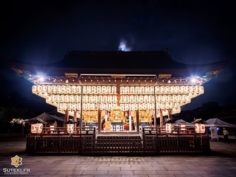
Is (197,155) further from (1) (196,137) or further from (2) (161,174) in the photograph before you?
(2) (161,174)

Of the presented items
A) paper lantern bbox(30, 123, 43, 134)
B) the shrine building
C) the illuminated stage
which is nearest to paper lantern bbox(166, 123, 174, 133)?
the illuminated stage

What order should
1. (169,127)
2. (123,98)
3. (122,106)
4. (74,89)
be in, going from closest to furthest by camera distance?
1. (169,127)
2. (74,89)
3. (123,98)
4. (122,106)

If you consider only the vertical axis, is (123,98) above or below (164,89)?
below

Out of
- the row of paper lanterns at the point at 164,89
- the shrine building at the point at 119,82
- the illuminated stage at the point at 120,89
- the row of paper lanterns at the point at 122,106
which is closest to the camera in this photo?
the illuminated stage at the point at 120,89

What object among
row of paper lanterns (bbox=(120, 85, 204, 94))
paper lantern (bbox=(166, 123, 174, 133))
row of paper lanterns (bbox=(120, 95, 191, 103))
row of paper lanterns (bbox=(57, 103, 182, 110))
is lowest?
paper lantern (bbox=(166, 123, 174, 133))

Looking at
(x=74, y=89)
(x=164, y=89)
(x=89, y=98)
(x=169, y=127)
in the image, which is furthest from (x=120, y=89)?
(x=169, y=127)

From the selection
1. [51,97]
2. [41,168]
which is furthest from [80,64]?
[41,168]

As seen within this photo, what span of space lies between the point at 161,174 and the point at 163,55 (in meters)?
15.9

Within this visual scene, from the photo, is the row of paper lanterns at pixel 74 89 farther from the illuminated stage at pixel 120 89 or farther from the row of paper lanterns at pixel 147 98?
the row of paper lanterns at pixel 147 98

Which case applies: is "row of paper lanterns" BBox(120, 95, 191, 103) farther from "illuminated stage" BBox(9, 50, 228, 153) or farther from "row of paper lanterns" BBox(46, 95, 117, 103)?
"row of paper lanterns" BBox(46, 95, 117, 103)

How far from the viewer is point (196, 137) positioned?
11711mm

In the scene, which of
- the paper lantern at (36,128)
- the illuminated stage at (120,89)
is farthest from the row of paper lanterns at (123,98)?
the paper lantern at (36,128)

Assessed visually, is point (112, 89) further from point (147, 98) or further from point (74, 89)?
point (147, 98)

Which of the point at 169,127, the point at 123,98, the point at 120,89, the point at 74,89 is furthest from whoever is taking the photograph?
the point at 123,98
